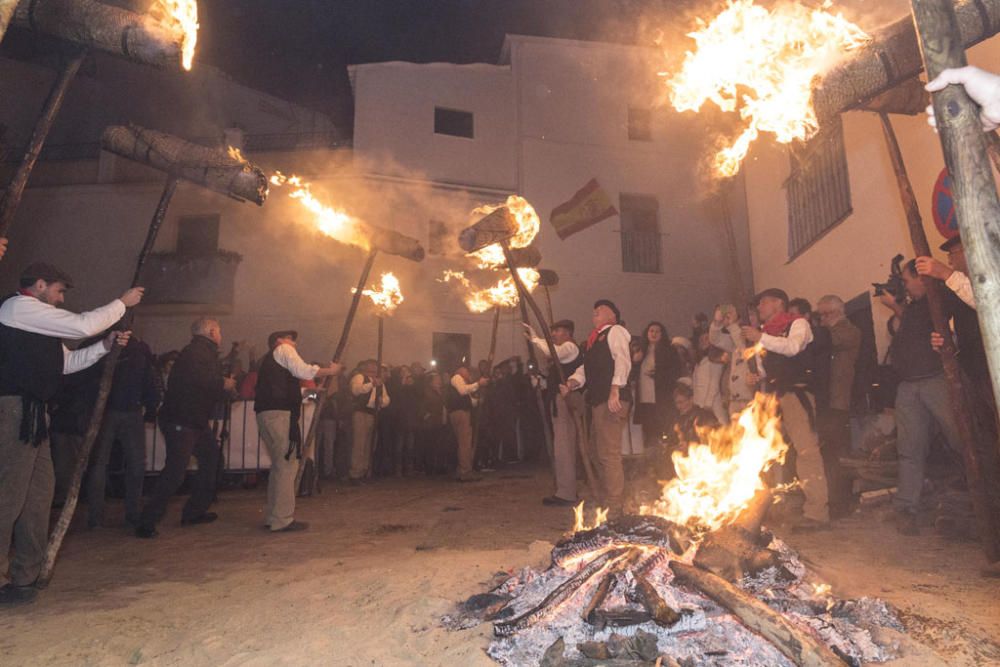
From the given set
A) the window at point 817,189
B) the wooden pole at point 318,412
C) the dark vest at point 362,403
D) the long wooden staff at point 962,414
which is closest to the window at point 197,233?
the dark vest at point 362,403

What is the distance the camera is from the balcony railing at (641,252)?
17891 millimetres

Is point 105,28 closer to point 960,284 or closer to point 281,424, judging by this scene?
point 281,424

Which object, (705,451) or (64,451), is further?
(64,451)

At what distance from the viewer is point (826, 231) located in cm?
1105

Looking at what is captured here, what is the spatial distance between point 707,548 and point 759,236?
12.8 meters

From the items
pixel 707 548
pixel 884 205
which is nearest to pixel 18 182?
pixel 707 548

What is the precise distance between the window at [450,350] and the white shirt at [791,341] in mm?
10961

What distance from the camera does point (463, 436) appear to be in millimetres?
11188

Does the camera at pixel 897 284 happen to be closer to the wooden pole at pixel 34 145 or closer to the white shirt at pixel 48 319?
the white shirt at pixel 48 319

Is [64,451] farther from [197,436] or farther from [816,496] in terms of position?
[816,496]

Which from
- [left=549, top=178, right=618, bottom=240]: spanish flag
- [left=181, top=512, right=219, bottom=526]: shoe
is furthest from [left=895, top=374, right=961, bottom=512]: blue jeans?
[left=549, top=178, right=618, bottom=240]: spanish flag

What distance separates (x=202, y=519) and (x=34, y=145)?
14.4ft

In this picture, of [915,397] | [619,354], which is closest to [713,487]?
[915,397]

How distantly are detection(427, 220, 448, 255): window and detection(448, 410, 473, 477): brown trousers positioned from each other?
6.71 metres
